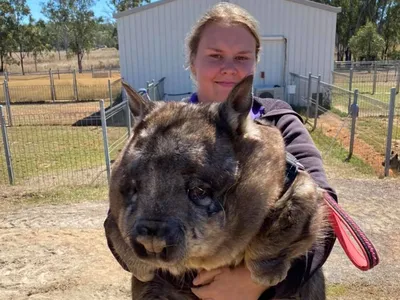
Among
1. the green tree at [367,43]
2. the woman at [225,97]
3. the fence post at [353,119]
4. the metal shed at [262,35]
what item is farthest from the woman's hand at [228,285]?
the green tree at [367,43]

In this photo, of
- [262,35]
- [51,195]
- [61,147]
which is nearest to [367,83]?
[262,35]

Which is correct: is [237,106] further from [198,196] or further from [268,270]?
[268,270]

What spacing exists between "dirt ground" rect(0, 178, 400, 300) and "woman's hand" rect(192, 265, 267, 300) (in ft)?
10.3

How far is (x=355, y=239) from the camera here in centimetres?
221

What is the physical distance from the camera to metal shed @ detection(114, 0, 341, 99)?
19344 mm

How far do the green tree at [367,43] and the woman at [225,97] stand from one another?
4219cm

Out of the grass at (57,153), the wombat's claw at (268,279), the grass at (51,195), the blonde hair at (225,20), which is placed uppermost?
the blonde hair at (225,20)

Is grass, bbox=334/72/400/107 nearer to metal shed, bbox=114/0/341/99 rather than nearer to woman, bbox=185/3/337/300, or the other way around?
metal shed, bbox=114/0/341/99

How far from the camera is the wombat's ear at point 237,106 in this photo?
1.93 meters

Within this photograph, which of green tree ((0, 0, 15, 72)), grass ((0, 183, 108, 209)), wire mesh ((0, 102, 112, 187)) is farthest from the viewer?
green tree ((0, 0, 15, 72))

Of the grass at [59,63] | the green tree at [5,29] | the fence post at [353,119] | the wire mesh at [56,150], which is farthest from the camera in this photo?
the grass at [59,63]

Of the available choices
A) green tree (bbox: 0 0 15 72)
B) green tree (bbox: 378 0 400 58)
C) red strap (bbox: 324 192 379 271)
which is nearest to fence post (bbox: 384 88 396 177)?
red strap (bbox: 324 192 379 271)

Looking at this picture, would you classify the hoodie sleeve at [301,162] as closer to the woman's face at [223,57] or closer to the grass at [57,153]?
the woman's face at [223,57]

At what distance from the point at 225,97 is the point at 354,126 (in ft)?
29.6
